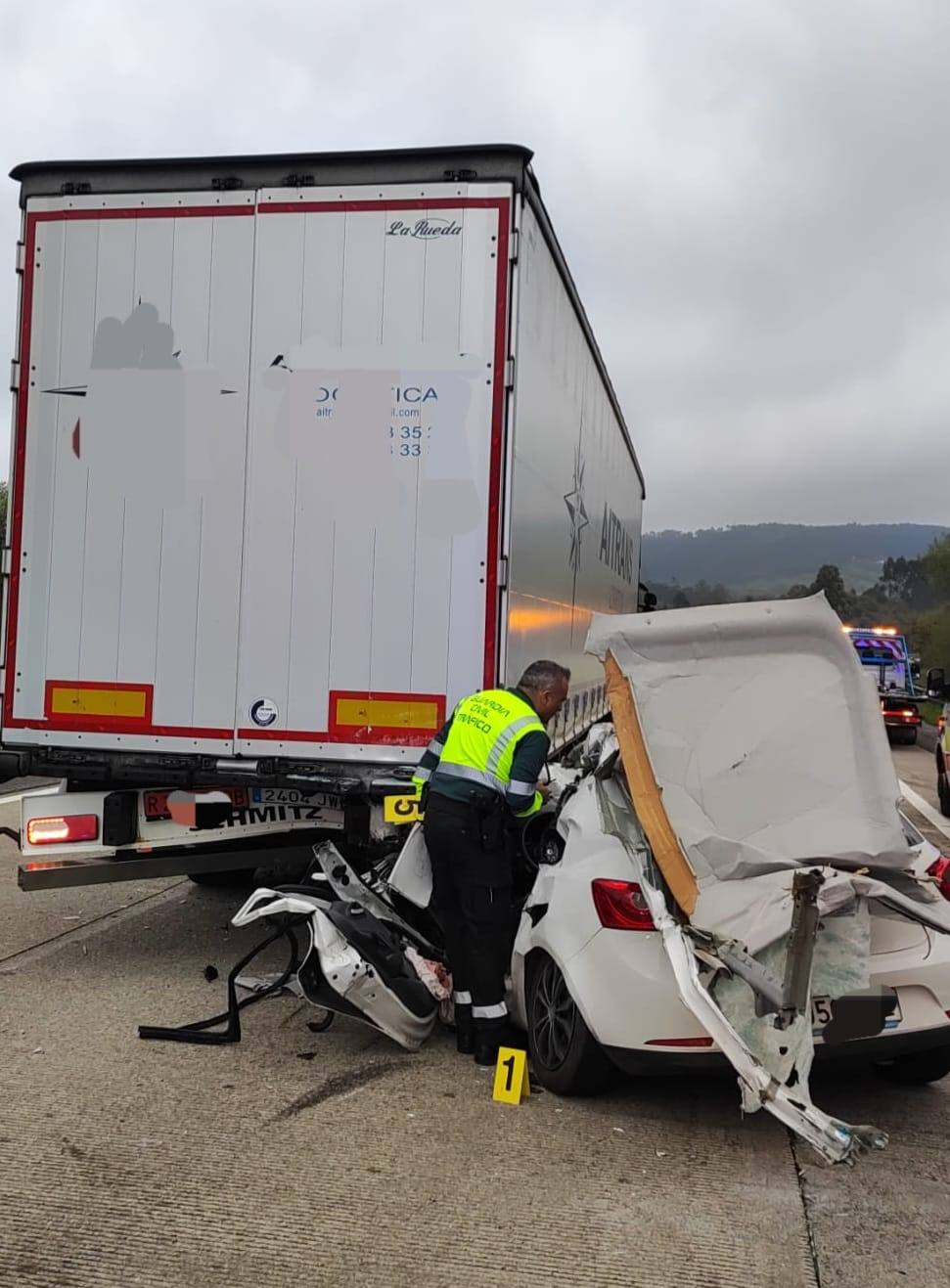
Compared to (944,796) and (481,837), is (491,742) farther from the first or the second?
(944,796)

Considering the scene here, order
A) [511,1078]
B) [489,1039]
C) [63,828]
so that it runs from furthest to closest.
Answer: [63,828], [489,1039], [511,1078]

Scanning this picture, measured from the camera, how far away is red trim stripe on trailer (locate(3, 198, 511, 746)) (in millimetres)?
5535

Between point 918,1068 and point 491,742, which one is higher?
point 491,742

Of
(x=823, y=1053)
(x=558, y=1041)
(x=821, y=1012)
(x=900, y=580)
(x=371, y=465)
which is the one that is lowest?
(x=558, y=1041)

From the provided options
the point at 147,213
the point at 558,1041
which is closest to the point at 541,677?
the point at 558,1041

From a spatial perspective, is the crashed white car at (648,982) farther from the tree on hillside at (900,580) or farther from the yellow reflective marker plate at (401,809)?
the tree on hillside at (900,580)

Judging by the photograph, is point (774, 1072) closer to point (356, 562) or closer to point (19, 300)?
point (356, 562)

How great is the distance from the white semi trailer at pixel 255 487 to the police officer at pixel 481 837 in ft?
1.53

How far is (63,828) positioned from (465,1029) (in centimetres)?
230

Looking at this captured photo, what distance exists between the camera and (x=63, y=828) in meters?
5.98

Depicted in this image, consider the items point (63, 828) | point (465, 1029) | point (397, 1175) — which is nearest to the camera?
point (397, 1175)

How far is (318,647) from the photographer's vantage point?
5641mm

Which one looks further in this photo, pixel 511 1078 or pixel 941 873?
pixel 511 1078

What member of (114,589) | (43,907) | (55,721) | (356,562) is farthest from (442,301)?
(43,907)
